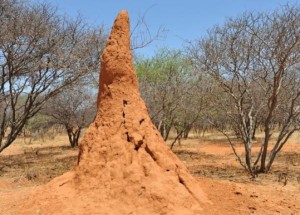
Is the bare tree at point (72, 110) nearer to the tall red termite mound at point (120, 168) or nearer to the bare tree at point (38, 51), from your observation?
the bare tree at point (38, 51)

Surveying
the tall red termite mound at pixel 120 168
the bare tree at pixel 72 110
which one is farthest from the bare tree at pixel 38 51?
the bare tree at pixel 72 110

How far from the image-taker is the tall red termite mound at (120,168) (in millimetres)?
5059

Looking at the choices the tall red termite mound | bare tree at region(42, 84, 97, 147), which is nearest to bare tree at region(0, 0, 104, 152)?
the tall red termite mound

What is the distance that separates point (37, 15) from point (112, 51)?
5802 mm

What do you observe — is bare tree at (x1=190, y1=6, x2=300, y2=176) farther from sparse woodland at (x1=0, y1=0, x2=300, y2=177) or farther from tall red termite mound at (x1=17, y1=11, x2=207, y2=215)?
tall red termite mound at (x1=17, y1=11, x2=207, y2=215)

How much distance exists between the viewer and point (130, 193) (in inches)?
201

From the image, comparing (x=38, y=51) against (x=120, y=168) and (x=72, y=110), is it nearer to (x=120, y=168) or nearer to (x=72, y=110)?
(x=120, y=168)

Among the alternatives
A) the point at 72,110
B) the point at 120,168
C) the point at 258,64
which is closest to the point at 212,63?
the point at 258,64

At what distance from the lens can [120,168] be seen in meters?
5.36

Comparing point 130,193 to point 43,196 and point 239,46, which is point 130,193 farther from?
point 239,46

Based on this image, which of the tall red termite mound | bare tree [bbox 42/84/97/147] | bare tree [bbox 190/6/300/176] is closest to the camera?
the tall red termite mound

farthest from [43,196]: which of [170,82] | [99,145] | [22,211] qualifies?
[170,82]

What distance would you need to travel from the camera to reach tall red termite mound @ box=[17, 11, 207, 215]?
5.06 metres

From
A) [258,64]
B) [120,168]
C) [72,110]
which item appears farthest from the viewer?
[72,110]
